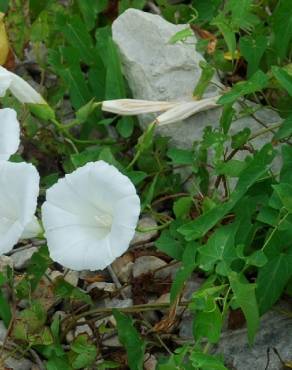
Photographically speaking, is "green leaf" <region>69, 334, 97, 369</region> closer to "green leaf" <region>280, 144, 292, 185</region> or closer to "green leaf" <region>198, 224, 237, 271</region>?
"green leaf" <region>198, 224, 237, 271</region>

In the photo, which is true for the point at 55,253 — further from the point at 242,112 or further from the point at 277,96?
the point at 277,96

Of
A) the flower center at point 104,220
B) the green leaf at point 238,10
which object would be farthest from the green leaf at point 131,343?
the green leaf at point 238,10

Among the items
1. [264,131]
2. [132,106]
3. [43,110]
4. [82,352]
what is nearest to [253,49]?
[264,131]

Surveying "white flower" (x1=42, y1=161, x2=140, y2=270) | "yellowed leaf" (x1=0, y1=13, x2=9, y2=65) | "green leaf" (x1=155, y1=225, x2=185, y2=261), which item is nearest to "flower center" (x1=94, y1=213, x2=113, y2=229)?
"white flower" (x1=42, y1=161, x2=140, y2=270)

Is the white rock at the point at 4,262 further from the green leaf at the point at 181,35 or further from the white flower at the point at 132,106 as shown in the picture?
the green leaf at the point at 181,35

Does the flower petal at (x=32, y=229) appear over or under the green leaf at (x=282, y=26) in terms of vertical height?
under

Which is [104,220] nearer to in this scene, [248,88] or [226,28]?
[248,88]
